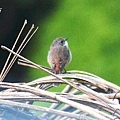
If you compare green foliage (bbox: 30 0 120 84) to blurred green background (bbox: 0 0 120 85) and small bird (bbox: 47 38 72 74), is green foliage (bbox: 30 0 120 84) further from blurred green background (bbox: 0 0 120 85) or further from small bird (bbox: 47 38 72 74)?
small bird (bbox: 47 38 72 74)

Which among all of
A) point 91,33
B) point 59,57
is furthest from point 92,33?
point 59,57

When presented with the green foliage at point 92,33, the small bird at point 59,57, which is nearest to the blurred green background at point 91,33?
the green foliage at point 92,33

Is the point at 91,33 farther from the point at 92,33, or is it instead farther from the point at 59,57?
the point at 59,57

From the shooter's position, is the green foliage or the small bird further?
the green foliage

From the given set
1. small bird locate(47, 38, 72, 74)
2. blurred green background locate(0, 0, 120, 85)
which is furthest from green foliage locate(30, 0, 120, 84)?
small bird locate(47, 38, 72, 74)

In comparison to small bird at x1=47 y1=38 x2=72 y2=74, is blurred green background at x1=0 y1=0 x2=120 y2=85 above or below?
above

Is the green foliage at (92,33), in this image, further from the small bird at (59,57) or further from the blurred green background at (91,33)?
the small bird at (59,57)

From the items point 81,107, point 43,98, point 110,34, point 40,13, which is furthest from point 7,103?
point 40,13
